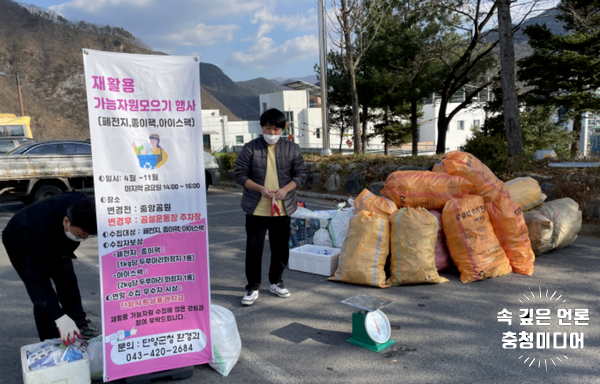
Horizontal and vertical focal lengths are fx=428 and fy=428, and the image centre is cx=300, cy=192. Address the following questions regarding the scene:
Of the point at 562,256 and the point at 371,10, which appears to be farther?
the point at 371,10

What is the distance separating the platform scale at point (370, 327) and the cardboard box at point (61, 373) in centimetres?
170

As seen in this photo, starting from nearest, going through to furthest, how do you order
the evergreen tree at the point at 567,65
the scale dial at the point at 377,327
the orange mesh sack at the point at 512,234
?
the scale dial at the point at 377,327 → the orange mesh sack at the point at 512,234 → the evergreen tree at the point at 567,65

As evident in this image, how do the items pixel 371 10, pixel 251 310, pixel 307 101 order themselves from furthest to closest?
pixel 307 101 < pixel 371 10 < pixel 251 310

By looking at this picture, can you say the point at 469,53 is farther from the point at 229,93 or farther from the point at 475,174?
the point at 229,93

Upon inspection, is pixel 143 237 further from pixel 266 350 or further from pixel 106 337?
pixel 266 350

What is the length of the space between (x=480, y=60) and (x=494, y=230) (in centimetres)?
1564

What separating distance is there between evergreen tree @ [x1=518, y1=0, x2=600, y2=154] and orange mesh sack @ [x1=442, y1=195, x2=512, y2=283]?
1510 cm

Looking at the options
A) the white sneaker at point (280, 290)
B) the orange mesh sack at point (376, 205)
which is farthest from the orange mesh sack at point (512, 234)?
the white sneaker at point (280, 290)

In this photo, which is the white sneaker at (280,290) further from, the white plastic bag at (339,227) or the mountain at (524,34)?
the mountain at (524,34)

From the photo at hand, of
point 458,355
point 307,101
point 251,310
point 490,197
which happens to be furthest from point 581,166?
point 307,101

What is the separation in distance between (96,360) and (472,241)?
3463 mm

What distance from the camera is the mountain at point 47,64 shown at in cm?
5966

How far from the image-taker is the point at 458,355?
9.59 feet

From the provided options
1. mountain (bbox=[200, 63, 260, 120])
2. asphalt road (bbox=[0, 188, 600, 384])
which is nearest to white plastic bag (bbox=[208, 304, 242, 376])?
asphalt road (bbox=[0, 188, 600, 384])
